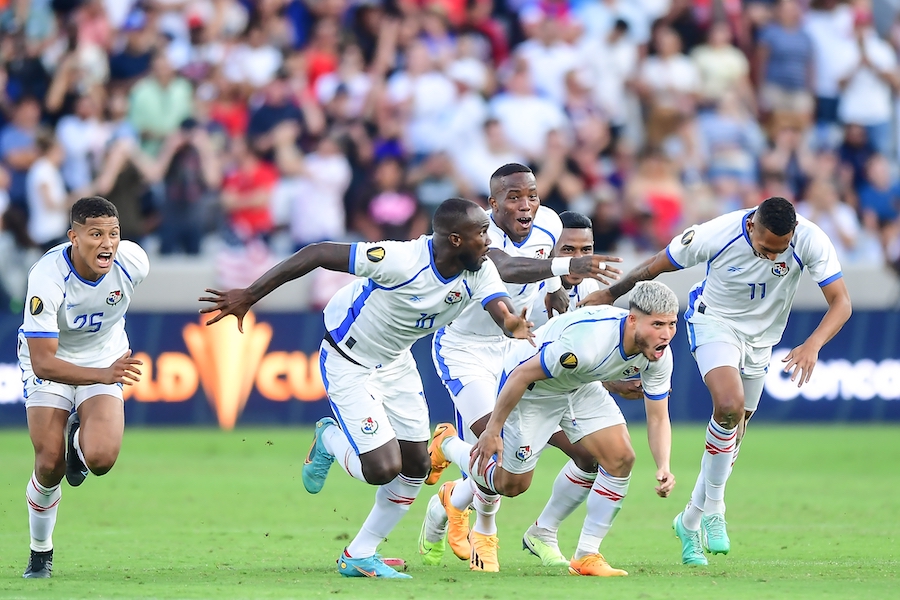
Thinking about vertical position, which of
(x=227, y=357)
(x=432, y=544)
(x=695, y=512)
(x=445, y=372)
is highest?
(x=445, y=372)

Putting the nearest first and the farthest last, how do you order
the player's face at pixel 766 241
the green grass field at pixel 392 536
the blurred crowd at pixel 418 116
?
the green grass field at pixel 392 536
the player's face at pixel 766 241
the blurred crowd at pixel 418 116

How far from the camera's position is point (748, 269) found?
10414 mm

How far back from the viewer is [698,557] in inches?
394

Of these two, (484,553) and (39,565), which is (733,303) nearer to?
(484,553)

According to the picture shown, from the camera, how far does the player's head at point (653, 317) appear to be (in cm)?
873

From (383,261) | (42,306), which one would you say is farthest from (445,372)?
(42,306)

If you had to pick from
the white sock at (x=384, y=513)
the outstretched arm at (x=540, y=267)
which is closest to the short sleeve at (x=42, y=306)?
the white sock at (x=384, y=513)

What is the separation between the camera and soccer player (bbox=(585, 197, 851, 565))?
10.0m

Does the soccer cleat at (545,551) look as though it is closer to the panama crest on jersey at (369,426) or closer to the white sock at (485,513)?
the white sock at (485,513)

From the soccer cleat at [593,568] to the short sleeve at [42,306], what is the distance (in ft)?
12.3

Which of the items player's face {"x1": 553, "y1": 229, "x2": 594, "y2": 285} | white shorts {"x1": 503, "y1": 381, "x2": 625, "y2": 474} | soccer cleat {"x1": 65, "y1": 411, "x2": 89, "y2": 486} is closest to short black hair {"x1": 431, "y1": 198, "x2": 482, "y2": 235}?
white shorts {"x1": 503, "y1": 381, "x2": 625, "y2": 474}

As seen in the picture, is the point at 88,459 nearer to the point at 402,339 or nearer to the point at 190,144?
the point at 402,339

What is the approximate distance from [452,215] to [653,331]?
59.1 inches

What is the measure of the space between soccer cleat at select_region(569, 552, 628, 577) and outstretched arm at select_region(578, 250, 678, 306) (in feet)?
5.94
